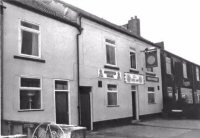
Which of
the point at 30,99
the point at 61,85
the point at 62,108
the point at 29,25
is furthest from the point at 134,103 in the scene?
the point at 29,25

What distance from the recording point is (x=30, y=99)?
10.9 meters

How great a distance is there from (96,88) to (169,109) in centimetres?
974

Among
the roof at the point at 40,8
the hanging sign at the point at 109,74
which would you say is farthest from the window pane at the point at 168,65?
the roof at the point at 40,8

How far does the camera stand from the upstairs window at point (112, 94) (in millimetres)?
15969

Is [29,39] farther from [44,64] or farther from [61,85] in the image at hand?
[61,85]

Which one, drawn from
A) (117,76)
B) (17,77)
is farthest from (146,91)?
(17,77)

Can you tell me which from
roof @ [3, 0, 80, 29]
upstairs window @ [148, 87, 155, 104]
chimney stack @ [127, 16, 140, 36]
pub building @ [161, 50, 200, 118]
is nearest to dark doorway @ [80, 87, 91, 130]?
roof @ [3, 0, 80, 29]

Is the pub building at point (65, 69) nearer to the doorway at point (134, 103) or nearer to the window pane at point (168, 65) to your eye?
the doorway at point (134, 103)

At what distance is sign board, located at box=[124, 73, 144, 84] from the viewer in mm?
17609

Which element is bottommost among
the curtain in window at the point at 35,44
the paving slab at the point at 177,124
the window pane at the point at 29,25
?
the paving slab at the point at 177,124

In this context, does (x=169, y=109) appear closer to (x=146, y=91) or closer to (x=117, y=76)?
Answer: (x=146, y=91)

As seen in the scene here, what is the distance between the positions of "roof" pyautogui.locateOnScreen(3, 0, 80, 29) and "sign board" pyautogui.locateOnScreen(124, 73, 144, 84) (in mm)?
5648

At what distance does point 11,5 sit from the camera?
10469mm

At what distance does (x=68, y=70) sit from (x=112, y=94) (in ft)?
14.3
